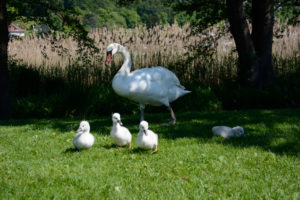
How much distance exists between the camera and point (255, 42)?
1048 cm

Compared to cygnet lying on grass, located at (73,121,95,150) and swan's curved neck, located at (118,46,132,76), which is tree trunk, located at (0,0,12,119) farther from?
cygnet lying on grass, located at (73,121,95,150)

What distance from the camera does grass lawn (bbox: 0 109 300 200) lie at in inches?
149

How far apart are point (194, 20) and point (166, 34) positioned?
1.31 metres

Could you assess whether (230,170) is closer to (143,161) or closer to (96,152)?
(143,161)

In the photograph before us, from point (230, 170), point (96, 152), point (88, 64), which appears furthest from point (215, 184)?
point (88, 64)

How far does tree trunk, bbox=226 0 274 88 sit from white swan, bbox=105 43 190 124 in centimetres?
322

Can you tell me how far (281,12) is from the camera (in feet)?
40.5

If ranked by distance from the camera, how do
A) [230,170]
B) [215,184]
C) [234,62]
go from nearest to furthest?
1. [215,184]
2. [230,170]
3. [234,62]

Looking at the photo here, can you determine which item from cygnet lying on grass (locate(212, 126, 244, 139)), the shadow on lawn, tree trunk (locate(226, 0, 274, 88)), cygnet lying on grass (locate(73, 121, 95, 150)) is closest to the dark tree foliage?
tree trunk (locate(226, 0, 274, 88))

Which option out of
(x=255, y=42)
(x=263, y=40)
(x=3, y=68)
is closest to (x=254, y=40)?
(x=255, y=42)

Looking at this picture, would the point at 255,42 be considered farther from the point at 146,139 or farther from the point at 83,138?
the point at 83,138

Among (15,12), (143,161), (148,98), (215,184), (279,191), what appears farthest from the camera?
(15,12)

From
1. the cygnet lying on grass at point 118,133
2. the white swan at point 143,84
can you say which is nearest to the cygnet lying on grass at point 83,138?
the cygnet lying on grass at point 118,133

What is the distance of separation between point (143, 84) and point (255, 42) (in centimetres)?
506
